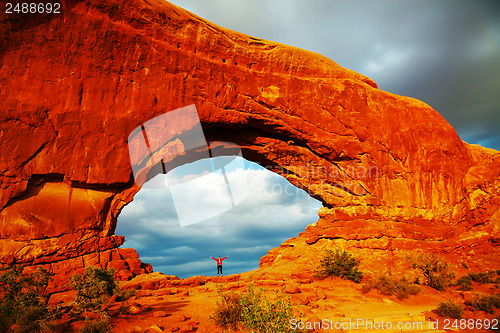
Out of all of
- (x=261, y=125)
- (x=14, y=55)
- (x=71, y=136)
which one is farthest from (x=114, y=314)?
(x=261, y=125)

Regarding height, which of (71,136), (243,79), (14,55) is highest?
(243,79)

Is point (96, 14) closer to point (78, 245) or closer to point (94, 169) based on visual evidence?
point (94, 169)

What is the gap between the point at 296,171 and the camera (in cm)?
1822

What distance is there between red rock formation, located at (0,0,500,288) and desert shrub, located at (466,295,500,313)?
22.3 feet

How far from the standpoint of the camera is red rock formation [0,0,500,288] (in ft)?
35.8

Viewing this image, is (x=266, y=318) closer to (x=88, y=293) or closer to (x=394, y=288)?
(x=88, y=293)

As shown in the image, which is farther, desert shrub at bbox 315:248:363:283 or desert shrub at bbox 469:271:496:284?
desert shrub at bbox 315:248:363:283

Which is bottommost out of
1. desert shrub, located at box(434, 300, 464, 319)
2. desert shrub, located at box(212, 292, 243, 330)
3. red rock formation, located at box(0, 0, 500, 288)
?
desert shrub, located at box(434, 300, 464, 319)

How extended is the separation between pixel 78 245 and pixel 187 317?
5.83 m

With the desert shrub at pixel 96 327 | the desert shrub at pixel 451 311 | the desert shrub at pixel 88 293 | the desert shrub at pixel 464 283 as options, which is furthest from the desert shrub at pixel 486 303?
the desert shrub at pixel 88 293

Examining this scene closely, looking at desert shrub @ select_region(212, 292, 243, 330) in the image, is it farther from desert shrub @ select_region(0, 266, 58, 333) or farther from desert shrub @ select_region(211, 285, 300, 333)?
desert shrub @ select_region(0, 266, 58, 333)

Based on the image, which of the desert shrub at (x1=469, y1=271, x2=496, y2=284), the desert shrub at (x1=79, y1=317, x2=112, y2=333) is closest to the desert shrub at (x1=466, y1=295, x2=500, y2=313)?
the desert shrub at (x1=469, y1=271, x2=496, y2=284)

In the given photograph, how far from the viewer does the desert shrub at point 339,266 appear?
13795 millimetres

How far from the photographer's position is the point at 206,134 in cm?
1598
